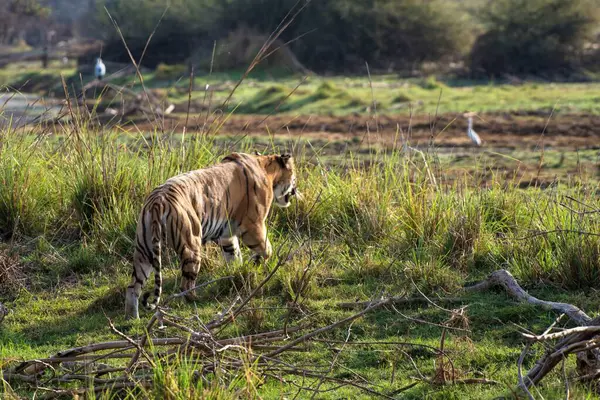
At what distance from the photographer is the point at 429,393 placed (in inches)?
185

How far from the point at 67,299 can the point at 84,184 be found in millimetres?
1370

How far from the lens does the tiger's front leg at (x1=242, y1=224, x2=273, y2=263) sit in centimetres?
663

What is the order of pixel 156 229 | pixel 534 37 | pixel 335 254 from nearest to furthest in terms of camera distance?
pixel 156 229 < pixel 335 254 < pixel 534 37

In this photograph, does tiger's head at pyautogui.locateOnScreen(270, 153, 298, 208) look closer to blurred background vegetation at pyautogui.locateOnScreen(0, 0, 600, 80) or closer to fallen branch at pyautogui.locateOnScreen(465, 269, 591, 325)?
fallen branch at pyautogui.locateOnScreen(465, 269, 591, 325)

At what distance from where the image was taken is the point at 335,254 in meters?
7.14

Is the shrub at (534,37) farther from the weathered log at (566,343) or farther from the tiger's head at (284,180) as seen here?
the weathered log at (566,343)

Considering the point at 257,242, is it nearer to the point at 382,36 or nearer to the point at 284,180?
the point at 284,180

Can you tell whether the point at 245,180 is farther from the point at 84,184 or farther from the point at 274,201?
the point at 84,184

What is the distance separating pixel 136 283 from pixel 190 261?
1.21 feet

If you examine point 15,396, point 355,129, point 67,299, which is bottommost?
point 355,129

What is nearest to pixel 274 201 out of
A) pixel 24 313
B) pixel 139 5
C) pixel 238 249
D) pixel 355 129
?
pixel 238 249

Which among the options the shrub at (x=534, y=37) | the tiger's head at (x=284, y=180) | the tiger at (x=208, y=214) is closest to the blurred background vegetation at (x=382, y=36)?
the shrub at (x=534, y=37)

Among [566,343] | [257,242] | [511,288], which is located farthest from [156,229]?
[566,343]

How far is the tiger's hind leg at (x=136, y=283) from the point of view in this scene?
5.87 m
